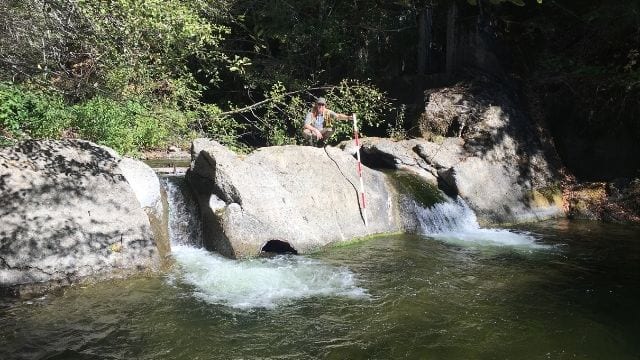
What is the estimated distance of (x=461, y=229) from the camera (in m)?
10.2

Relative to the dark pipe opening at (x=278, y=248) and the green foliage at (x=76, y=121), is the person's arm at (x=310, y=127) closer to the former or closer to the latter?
the green foliage at (x=76, y=121)

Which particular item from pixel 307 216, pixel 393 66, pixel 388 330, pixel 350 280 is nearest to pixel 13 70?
pixel 307 216

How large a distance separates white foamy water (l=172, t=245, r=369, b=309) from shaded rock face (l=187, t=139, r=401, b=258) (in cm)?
40

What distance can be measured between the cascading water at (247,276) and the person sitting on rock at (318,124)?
339 centimetres

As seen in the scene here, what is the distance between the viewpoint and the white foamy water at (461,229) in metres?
9.22

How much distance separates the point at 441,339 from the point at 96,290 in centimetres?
429

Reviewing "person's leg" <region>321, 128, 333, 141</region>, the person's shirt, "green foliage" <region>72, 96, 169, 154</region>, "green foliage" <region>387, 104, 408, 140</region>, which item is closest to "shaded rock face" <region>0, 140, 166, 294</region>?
"green foliage" <region>72, 96, 169, 154</region>

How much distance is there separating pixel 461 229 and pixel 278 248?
4.07 meters

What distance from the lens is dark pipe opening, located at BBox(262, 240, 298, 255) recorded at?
8.27 metres

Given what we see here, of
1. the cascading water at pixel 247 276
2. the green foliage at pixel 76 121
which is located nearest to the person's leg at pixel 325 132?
the green foliage at pixel 76 121

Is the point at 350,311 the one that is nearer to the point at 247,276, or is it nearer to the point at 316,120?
the point at 247,276

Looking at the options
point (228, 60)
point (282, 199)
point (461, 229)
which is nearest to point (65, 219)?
point (282, 199)

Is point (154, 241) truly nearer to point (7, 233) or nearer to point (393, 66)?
point (7, 233)

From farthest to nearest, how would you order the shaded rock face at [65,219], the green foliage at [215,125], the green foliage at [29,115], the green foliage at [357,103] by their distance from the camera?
the green foliage at [357,103]
the green foliage at [29,115]
the green foliage at [215,125]
the shaded rock face at [65,219]
